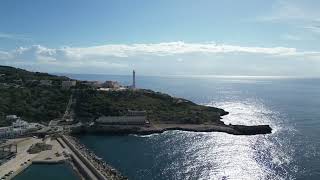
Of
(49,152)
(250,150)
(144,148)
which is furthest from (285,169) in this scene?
(49,152)

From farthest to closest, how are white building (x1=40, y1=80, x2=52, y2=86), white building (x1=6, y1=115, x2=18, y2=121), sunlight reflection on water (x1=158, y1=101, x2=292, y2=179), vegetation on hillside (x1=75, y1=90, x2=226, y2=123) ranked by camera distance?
white building (x1=40, y1=80, x2=52, y2=86)
vegetation on hillside (x1=75, y1=90, x2=226, y2=123)
white building (x1=6, y1=115, x2=18, y2=121)
sunlight reflection on water (x1=158, y1=101, x2=292, y2=179)

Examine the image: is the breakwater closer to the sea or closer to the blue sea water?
the sea

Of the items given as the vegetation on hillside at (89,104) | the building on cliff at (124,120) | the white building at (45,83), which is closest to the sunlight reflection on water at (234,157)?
the building on cliff at (124,120)

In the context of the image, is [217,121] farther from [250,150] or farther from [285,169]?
[285,169]

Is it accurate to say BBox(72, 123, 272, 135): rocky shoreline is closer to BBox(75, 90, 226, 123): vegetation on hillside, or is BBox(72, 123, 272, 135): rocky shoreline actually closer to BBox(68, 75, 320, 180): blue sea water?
BBox(68, 75, 320, 180): blue sea water

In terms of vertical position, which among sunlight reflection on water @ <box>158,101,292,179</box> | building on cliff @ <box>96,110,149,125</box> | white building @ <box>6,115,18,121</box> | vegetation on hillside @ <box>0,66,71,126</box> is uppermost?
vegetation on hillside @ <box>0,66,71,126</box>

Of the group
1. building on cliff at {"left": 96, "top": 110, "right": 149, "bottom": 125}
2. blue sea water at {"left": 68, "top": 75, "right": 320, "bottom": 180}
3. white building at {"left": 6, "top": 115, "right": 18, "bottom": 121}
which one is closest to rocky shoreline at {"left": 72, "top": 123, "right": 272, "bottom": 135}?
building on cliff at {"left": 96, "top": 110, "right": 149, "bottom": 125}

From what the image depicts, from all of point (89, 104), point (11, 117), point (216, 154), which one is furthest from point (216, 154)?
point (11, 117)

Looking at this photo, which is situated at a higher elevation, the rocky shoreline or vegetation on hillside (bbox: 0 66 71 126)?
vegetation on hillside (bbox: 0 66 71 126)

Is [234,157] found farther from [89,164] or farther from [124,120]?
[124,120]

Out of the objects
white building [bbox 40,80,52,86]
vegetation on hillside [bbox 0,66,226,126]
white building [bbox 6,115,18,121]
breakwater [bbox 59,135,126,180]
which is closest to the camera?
breakwater [bbox 59,135,126,180]

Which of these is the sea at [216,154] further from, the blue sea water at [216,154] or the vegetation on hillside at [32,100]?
Answer: the vegetation on hillside at [32,100]

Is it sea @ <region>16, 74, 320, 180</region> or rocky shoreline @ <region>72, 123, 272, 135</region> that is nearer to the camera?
sea @ <region>16, 74, 320, 180</region>
